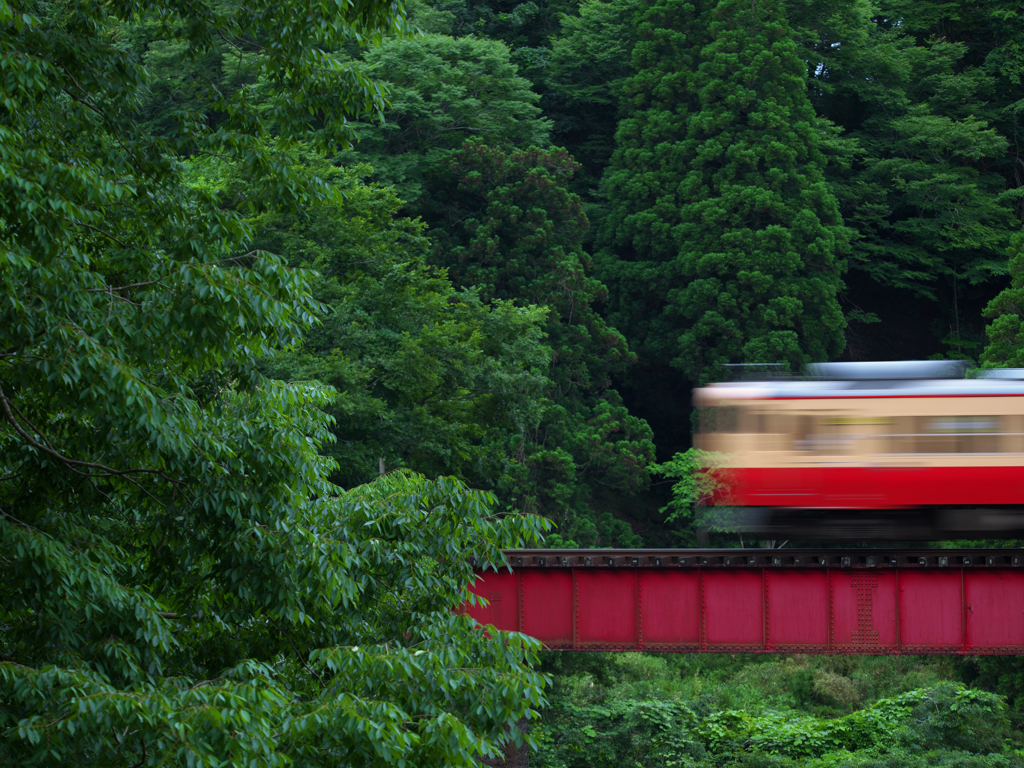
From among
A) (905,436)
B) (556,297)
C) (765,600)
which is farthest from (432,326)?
(905,436)

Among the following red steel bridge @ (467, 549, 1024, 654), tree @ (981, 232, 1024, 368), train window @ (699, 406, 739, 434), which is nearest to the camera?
train window @ (699, 406, 739, 434)

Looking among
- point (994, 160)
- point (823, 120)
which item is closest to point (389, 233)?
point (823, 120)

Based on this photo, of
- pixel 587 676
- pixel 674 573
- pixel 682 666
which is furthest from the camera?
pixel 682 666

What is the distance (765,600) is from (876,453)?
3.90 m

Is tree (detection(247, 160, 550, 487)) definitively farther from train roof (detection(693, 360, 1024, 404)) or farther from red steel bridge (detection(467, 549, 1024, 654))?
train roof (detection(693, 360, 1024, 404))

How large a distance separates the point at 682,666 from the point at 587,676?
8.36m

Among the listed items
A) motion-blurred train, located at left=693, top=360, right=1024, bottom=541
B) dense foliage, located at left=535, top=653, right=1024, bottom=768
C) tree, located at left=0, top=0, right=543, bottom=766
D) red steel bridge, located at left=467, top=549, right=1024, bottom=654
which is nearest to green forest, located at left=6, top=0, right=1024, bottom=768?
tree, located at left=0, top=0, right=543, bottom=766

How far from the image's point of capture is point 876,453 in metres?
16.5

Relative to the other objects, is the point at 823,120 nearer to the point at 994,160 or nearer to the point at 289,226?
the point at 994,160

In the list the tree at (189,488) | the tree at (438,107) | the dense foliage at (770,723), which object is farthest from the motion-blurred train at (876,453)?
the tree at (438,107)

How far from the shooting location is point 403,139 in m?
42.0

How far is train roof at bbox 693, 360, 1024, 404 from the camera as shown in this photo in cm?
1634

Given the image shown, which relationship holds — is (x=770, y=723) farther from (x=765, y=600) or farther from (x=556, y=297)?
(x=556, y=297)

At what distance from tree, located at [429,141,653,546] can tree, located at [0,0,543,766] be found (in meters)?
27.0
